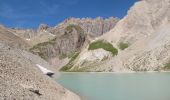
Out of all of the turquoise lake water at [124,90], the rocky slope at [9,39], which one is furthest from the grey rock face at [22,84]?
the rocky slope at [9,39]

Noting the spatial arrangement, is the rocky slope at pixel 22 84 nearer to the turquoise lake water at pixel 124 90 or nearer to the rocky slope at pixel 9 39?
the turquoise lake water at pixel 124 90

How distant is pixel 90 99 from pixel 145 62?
490 feet

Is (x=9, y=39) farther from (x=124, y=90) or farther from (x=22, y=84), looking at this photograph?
(x=22, y=84)

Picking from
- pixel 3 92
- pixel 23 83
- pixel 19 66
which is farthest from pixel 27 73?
pixel 3 92

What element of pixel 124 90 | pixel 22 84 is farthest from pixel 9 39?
pixel 22 84

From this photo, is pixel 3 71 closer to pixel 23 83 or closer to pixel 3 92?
pixel 23 83

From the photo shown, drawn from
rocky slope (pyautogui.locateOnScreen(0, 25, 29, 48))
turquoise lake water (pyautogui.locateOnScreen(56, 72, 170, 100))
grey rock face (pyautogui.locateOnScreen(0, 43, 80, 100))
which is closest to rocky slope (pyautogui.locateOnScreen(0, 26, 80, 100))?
grey rock face (pyautogui.locateOnScreen(0, 43, 80, 100))

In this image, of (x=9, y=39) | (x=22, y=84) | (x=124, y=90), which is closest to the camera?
(x=22, y=84)

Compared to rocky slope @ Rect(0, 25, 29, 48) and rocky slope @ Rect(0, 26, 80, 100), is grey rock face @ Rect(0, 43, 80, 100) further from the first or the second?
rocky slope @ Rect(0, 25, 29, 48)

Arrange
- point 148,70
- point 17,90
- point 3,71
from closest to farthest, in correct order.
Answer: point 17,90
point 3,71
point 148,70

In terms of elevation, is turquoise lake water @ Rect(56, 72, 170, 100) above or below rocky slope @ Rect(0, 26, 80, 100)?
below

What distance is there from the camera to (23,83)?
119 ft

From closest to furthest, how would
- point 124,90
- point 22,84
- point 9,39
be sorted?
point 22,84 → point 124,90 → point 9,39

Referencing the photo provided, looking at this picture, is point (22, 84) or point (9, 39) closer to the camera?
point (22, 84)
